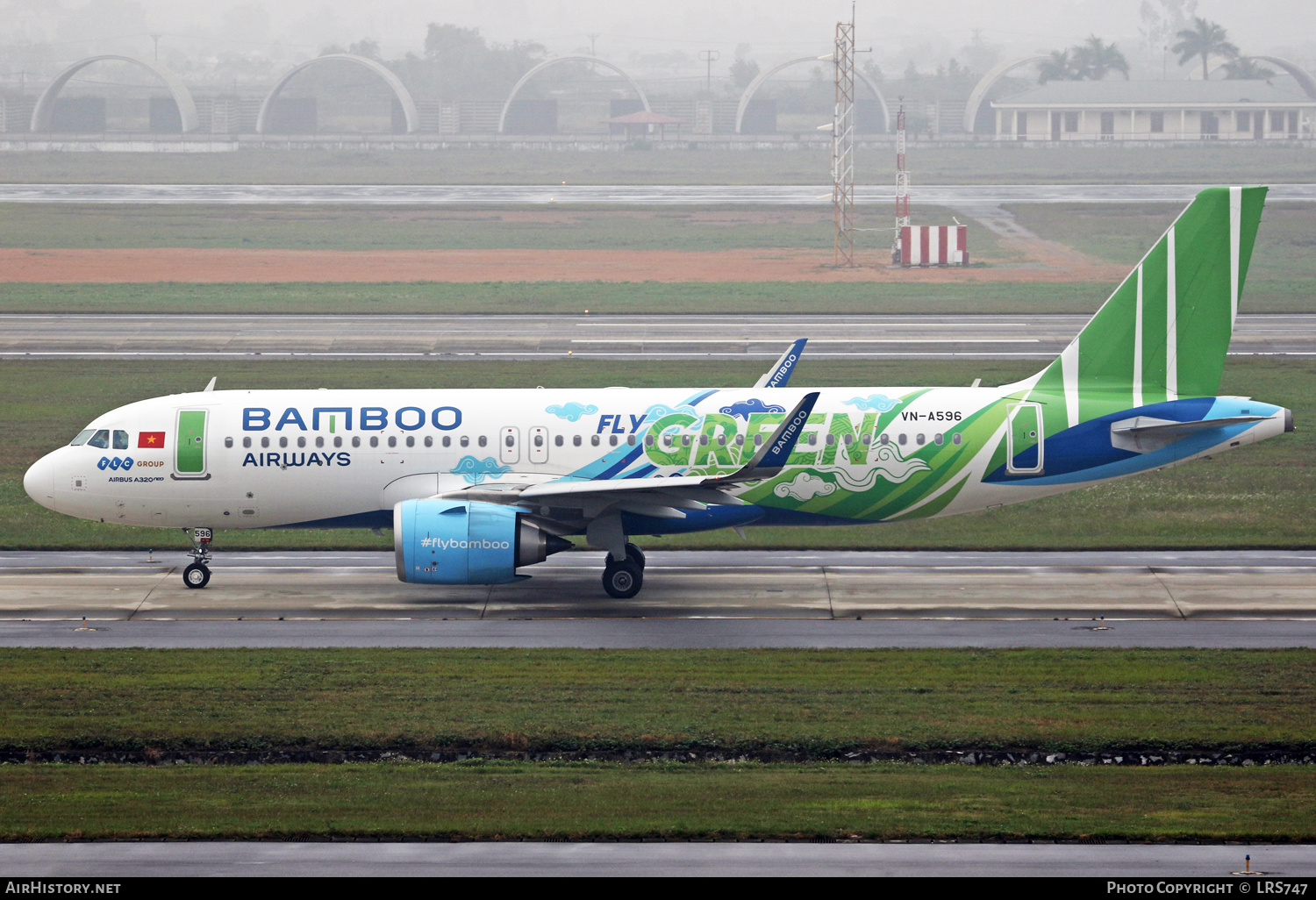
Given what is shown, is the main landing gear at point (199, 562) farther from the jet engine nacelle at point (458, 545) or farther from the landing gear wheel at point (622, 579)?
the landing gear wheel at point (622, 579)

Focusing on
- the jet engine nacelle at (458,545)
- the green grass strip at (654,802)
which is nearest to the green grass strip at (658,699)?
the green grass strip at (654,802)

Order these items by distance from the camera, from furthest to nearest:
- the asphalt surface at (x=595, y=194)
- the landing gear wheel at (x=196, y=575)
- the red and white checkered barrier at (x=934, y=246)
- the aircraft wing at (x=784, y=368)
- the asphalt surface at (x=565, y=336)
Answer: the asphalt surface at (x=595, y=194)
the red and white checkered barrier at (x=934, y=246)
the asphalt surface at (x=565, y=336)
the aircraft wing at (x=784, y=368)
the landing gear wheel at (x=196, y=575)

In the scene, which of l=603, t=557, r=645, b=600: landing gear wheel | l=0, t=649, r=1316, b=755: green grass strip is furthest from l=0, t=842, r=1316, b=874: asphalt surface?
l=603, t=557, r=645, b=600: landing gear wheel

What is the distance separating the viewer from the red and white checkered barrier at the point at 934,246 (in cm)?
9131

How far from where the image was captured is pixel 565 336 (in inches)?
2623

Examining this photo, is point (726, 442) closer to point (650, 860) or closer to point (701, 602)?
point (701, 602)

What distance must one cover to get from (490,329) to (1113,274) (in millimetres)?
40568

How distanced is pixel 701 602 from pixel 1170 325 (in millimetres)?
12525

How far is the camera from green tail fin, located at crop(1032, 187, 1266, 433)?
3189 centimetres

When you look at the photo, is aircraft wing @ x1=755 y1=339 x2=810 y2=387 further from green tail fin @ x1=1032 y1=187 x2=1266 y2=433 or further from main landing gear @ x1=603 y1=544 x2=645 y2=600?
main landing gear @ x1=603 y1=544 x2=645 y2=600

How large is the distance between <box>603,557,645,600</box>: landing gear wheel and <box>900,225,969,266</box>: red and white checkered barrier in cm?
6393

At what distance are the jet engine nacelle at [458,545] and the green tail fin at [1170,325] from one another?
1247cm

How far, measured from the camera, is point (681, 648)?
27734mm
